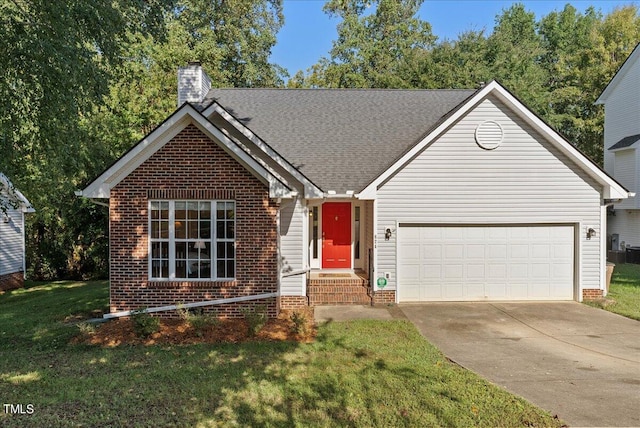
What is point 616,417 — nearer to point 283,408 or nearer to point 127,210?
point 283,408

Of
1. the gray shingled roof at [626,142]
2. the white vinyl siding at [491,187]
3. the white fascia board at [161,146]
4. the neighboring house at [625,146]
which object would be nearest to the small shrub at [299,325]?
the white fascia board at [161,146]

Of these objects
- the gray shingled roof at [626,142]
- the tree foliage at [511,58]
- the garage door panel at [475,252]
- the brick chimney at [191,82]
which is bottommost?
the garage door panel at [475,252]

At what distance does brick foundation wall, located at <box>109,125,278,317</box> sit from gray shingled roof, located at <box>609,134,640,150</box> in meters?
21.3

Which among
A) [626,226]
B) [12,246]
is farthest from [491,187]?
[12,246]

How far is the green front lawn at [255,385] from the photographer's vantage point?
5004 millimetres

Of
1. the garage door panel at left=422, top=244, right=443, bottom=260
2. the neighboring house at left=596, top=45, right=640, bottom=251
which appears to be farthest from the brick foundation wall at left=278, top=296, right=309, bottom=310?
the neighboring house at left=596, top=45, right=640, bottom=251

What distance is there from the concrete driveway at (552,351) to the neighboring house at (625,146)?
14495 millimetres

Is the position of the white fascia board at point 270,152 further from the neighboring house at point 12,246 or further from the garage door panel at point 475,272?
the neighboring house at point 12,246

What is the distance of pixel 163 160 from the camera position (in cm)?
941

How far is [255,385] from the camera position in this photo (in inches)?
232

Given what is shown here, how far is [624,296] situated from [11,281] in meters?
21.7

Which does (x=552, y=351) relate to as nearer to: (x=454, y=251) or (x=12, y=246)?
(x=454, y=251)

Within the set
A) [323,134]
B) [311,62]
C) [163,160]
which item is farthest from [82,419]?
[311,62]

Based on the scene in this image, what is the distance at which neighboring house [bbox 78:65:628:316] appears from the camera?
938cm
